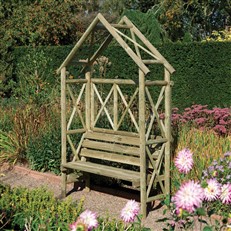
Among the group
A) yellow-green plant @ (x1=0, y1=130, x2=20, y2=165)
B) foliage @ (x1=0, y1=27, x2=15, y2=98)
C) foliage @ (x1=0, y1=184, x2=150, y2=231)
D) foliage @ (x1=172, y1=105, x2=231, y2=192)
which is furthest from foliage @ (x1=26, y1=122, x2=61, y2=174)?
foliage @ (x1=0, y1=27, x2=15, y2=98)

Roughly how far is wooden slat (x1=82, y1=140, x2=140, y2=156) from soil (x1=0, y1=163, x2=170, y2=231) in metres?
0.67

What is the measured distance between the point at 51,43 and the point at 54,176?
35.8 feet

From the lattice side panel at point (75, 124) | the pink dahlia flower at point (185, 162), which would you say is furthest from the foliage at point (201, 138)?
the pink dahlia flower at point (185, 162)

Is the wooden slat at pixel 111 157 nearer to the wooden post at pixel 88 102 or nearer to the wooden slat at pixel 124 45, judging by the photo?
the wooden post at pixel 88 102

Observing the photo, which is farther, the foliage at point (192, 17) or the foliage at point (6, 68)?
the foliage at point (192, 17)

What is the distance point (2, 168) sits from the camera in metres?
8.62

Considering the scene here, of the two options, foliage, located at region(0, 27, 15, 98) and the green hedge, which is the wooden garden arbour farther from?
foliage, located at region(0, 27, 15, 98)

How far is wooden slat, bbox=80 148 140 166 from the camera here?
6.16 meters

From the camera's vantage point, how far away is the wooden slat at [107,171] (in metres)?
5.85

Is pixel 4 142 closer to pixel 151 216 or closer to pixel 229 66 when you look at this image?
pixel 151 216

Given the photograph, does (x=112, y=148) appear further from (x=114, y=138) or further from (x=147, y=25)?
(x=147, y=25)

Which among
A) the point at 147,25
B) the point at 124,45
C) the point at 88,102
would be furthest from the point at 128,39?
the point at 147,25

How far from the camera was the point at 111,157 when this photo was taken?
6508 millimetres

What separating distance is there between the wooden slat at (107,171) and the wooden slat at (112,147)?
23cm
